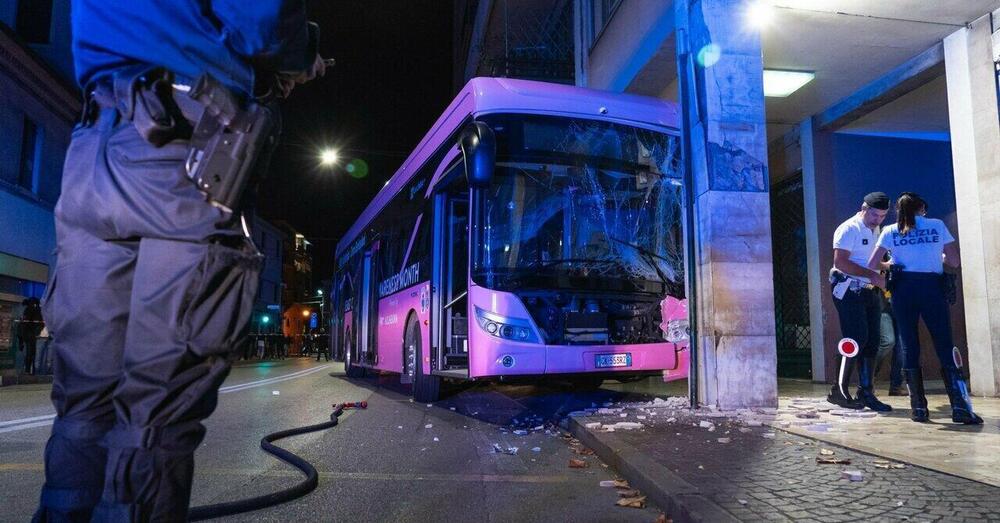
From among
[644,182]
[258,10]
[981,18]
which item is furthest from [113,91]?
[981,18]

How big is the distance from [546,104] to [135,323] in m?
6.08

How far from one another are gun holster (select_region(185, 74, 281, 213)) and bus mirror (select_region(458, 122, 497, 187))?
466 centimetres

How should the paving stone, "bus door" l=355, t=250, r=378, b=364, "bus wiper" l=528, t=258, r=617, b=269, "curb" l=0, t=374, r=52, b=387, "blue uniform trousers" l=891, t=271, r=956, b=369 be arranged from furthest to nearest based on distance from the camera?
"curb" l=0, t=374, r=52, b=387, "bus door" l=355, t=250, r=378, b=364, "bus wiper" l=528, t=258, r=617, b=269, "blue uniform trousers" l=891, t=271, r=956, b=369, the paving stone

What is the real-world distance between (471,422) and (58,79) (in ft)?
65.7

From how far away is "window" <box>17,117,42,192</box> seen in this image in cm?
1914

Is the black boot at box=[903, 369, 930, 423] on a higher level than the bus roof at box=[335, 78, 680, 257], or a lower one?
lower

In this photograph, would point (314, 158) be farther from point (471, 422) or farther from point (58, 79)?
point (471, 422)

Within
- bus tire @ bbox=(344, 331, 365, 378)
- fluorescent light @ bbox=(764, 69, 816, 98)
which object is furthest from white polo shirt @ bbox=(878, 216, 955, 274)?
bus tire @ bbox=(344, 331, 365, 378)

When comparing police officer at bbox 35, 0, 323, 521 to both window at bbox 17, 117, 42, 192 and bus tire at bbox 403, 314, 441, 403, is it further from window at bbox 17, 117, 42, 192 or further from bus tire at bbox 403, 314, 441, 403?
window at bbox 17, 117, 42, 192

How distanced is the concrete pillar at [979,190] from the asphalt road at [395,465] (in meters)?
4.49

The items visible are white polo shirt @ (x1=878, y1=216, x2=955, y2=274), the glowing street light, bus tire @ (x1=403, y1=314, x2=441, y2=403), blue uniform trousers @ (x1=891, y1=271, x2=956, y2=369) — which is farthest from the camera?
the glowing street light

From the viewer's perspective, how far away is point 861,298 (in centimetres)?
665

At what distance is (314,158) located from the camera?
24.0m

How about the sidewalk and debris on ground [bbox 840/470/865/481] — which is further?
debris on ground [bbox 840/470/865/481]
